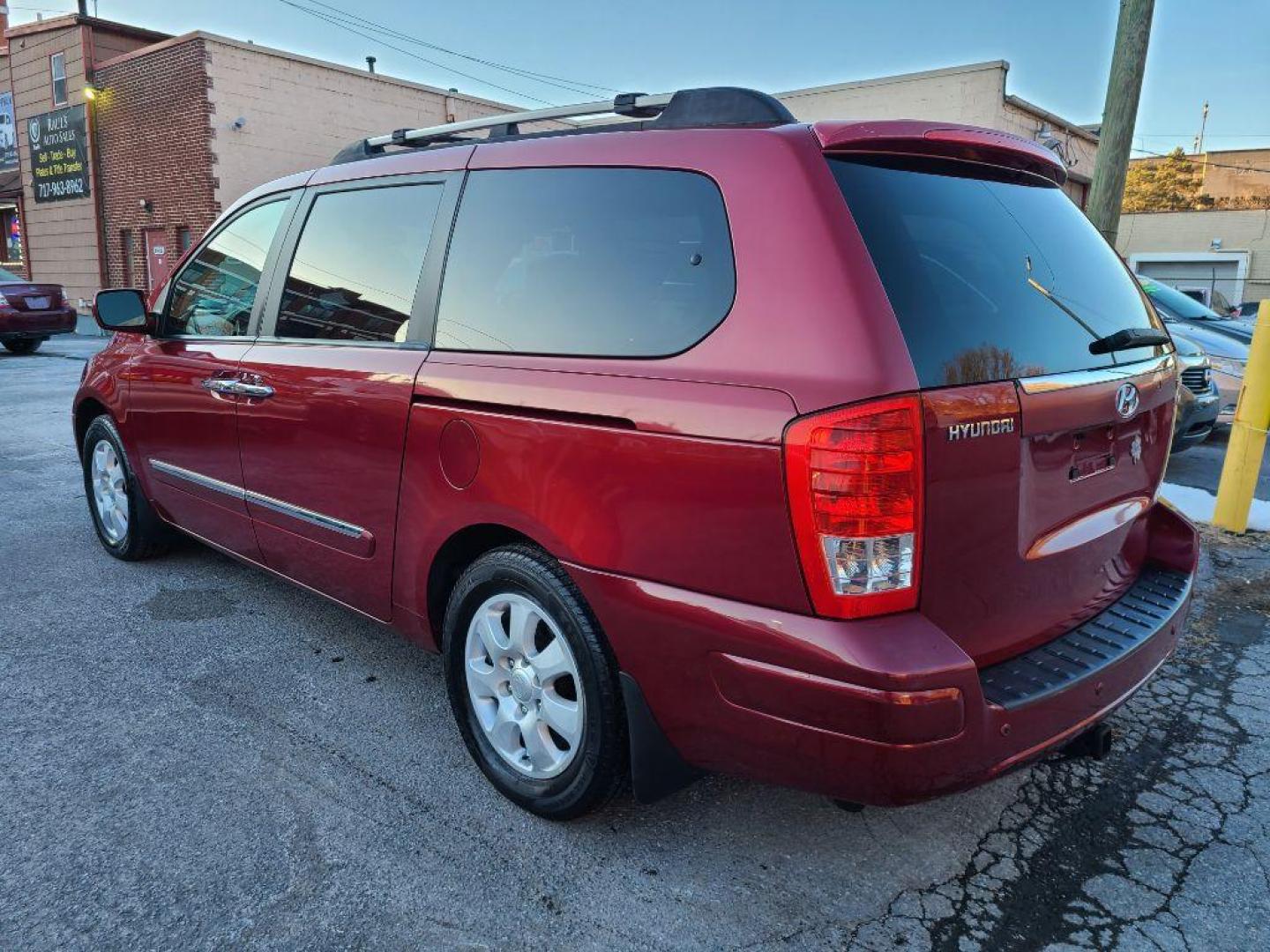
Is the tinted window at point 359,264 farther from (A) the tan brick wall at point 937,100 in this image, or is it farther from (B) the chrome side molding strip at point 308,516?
(A) the tan brick wall at point 937,100

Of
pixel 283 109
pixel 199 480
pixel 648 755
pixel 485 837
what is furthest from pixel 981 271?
pixel 283 109

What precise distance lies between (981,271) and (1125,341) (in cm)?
56

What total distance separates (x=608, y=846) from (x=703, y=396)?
128 centimetres

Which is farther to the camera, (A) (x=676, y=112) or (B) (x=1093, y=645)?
(A) (x=676, y=112)

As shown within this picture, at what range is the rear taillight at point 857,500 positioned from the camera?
1.87 metres

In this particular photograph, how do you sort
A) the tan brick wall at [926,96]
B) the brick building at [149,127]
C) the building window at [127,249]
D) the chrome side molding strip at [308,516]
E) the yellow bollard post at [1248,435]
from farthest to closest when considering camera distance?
the building window at [127,249] < the brick building at [149,127] < the tan brick wall at [926,96] < the yellow bollard post at [1248,435] < the chrome side molding strip at [308,516]

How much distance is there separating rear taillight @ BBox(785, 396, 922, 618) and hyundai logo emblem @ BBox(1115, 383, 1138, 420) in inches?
31.7

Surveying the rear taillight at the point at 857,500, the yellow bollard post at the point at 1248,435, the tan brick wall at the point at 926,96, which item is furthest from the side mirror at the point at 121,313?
the tan brick wall at the point at 926,96

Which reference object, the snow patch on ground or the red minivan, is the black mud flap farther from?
the snow patch on ground

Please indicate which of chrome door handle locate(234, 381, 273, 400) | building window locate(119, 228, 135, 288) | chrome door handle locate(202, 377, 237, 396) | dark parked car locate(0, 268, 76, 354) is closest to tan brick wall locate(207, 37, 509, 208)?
building window locate(119, 228, 135, 288)

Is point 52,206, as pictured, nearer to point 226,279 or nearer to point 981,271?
point 226,279

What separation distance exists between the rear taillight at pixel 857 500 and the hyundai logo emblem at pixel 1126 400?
2.64 ft

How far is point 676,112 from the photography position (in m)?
2.43

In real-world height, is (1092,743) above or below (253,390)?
below
